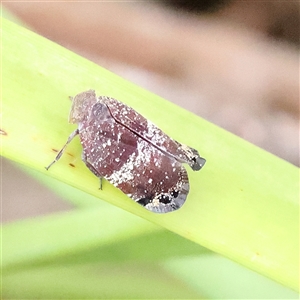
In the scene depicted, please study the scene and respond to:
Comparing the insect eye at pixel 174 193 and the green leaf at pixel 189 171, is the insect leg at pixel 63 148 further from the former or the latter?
the insect eye at pixel 174 193

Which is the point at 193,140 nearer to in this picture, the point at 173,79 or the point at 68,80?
the point at 68,80

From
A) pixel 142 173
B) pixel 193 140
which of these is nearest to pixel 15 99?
pixel 142 173

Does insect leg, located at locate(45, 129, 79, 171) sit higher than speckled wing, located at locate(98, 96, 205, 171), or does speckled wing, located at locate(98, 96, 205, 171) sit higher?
speckled wing, located at locate(98, 96, 205, 171)

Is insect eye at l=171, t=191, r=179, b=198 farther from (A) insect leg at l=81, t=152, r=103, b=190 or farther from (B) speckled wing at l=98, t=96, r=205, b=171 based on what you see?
(A) insect leg at l=81, t=152, r=103, b=190

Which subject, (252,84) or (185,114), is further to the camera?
(252,84)

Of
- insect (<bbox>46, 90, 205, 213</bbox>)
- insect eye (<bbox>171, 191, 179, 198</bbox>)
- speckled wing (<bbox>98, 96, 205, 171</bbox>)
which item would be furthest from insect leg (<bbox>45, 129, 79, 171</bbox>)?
insect eye (<bbox>171, 191, 179, 198</bbox>)

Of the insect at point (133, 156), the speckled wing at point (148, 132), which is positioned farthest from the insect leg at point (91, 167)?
the speckled wing at point (148, 132)
